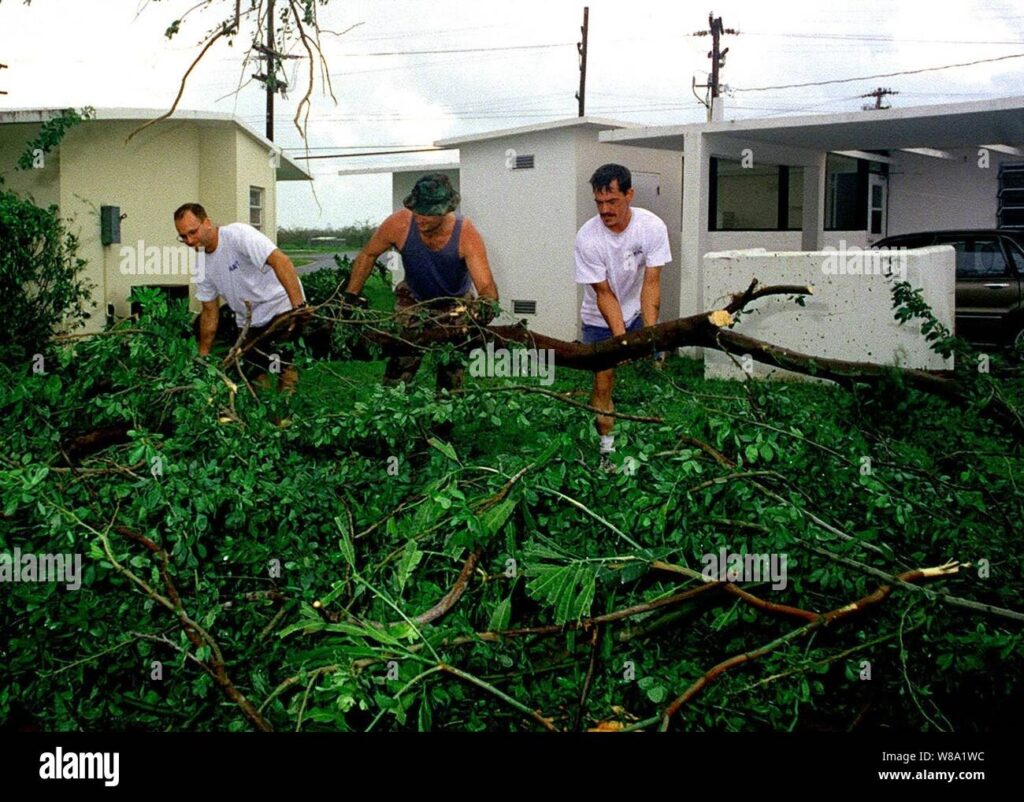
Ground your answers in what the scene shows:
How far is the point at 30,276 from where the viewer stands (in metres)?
11.8

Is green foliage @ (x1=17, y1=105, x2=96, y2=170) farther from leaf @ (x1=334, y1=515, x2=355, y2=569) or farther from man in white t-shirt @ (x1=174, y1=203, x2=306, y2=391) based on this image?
leaf @ (x1=334, y1=515, x2=355, y2=569)

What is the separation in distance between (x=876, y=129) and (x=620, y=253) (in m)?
10.4

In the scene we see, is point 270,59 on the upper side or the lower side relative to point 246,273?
upper

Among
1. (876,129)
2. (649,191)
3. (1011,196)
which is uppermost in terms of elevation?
(876,129)

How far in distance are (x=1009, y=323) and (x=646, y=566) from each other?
1359cm

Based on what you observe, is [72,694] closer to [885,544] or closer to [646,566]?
[646,566]

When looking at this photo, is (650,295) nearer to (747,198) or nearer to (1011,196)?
(1011,196)

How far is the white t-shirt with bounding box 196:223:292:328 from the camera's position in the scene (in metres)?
7.91

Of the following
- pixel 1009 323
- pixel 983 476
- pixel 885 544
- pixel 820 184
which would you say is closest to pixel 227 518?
pixel 885 544

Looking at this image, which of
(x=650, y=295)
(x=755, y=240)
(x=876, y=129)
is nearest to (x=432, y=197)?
(x=650, y=295)

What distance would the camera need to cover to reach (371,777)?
10.8ft

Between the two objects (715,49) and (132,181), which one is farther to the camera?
(715,49)

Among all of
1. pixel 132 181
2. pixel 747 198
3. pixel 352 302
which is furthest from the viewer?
pixel 747 198

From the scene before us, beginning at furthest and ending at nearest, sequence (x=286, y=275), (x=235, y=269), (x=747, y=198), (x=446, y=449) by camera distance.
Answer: (x=747, y=198) → (x=235, y=269) → (x=286, y=275) → (x=446, y=449)
